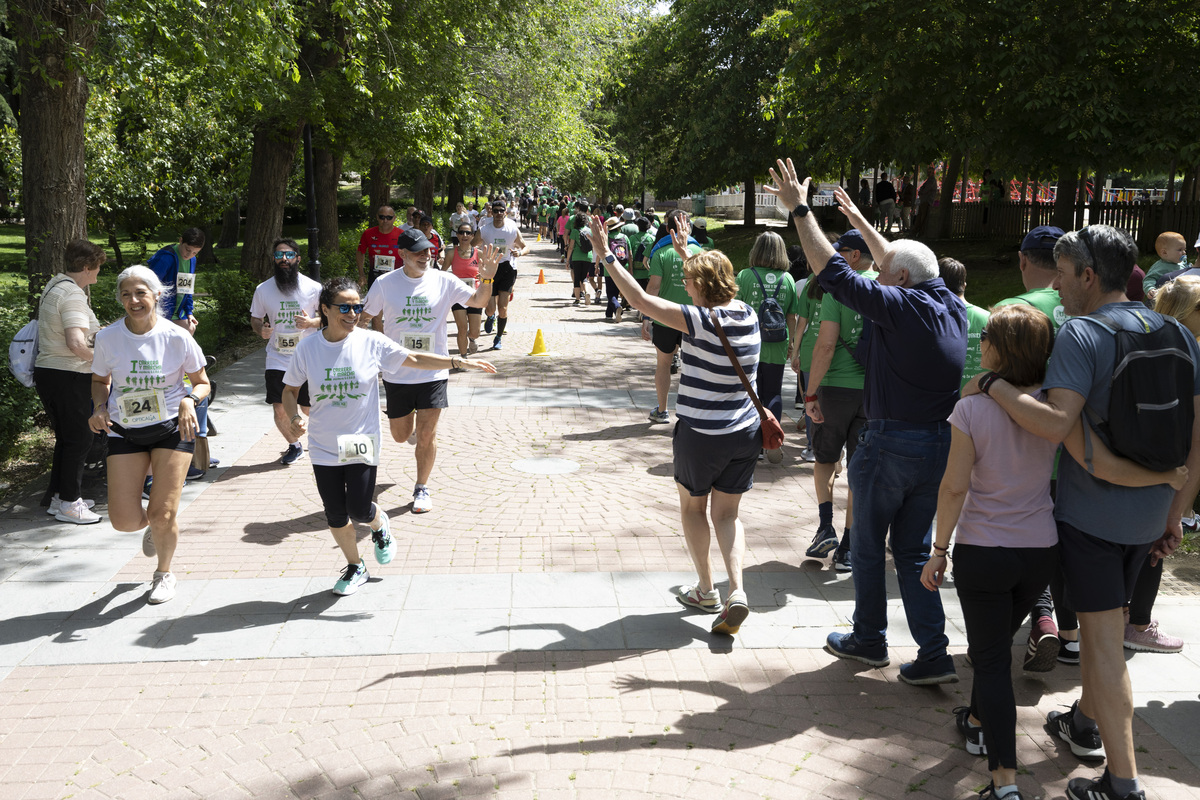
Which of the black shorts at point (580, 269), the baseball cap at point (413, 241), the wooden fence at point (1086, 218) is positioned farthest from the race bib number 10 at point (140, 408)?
the wooden fence at point (1086, 218)

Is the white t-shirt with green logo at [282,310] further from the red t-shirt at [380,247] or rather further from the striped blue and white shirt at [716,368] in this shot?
the red t-shirt at [380,247]

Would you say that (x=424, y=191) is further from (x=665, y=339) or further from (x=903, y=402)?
(x=903, y=402)

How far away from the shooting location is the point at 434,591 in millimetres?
5723

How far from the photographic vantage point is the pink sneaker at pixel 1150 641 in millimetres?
5012

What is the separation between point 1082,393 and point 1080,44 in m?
14.7

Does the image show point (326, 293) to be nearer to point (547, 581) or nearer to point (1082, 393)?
point (547, 581)

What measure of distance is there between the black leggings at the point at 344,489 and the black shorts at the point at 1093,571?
11.5 feet

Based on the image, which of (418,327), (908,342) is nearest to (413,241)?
(418,327)

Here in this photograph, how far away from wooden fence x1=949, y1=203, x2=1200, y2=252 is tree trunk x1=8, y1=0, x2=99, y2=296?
17.4 meters

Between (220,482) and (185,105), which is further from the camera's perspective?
(185,105)

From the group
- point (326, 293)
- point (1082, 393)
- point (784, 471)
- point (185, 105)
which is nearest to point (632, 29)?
point (185, 105)

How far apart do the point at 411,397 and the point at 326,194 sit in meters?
15.8

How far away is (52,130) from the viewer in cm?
889

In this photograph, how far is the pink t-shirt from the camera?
3.60 meters
